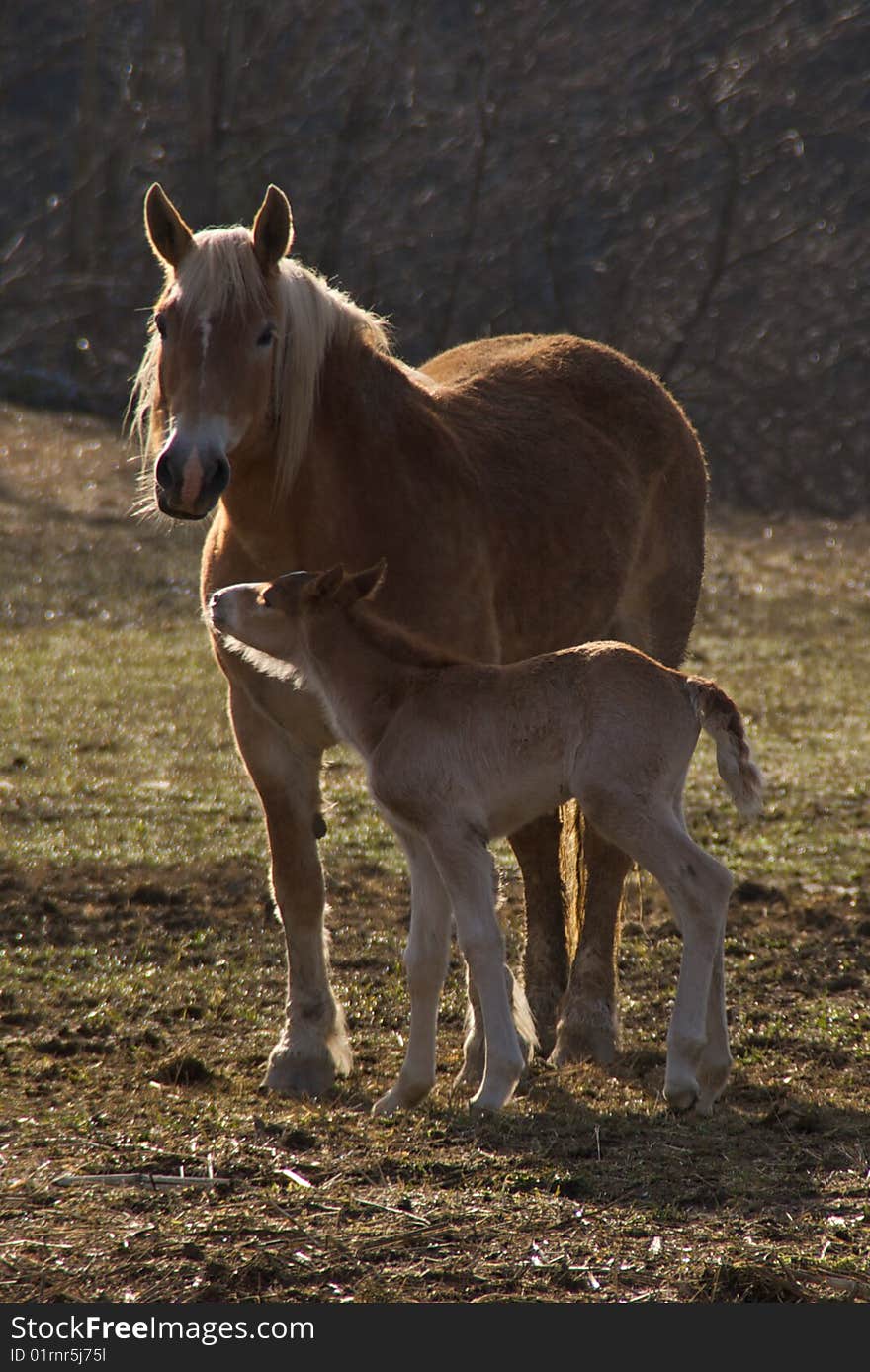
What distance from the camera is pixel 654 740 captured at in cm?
464

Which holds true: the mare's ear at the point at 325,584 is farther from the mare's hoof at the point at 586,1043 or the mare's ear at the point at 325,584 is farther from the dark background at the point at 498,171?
the dark background at the point at 498,171

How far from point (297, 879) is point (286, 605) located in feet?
3.46

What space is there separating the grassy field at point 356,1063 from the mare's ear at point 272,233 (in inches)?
55.8

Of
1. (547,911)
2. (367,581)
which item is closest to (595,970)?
(547,911)

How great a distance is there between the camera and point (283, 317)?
200 inches

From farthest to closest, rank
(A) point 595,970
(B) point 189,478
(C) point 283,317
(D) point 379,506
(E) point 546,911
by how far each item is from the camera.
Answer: (E) point 546,911 → (A) point 595,970 → (D) point 379,506 → (C) point 283,317 → (B) point 189,478

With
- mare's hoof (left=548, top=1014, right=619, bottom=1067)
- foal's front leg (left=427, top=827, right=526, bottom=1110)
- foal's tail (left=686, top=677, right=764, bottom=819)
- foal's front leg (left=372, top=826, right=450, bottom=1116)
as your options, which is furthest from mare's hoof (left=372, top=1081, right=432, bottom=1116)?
foal's tail (left=686, top=677, right=764, bottom=819)

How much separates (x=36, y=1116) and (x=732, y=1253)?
6.78 feet

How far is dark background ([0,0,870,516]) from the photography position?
69.5ft

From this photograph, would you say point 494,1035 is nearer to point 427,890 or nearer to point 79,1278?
point 427,890

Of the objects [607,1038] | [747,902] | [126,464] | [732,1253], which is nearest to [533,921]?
[607,1038]

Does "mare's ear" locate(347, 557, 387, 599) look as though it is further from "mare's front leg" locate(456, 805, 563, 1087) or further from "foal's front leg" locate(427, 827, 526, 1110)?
"mare's front leg" locate(456, 805, 563, 1087)

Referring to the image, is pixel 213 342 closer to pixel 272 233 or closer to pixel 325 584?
pixel 272 233

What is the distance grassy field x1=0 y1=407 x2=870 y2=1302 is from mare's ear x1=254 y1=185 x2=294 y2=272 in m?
1.42
